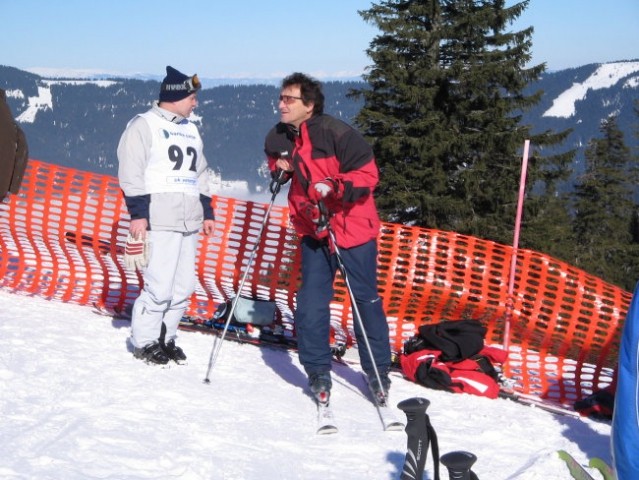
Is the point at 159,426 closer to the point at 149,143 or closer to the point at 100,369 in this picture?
the point at 100,369

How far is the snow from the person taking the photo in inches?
147

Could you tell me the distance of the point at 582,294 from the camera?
245 inches

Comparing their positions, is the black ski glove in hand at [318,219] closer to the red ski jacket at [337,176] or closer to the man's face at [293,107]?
the red ski jacket at [337,176]

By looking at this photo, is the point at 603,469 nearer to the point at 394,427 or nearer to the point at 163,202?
the point at 394,427

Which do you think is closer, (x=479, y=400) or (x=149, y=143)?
(x=149, y=143)

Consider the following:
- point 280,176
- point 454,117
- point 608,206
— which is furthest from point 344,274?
point 608,206

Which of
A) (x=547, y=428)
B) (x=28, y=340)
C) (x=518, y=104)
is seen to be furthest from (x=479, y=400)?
(x=518, y=104)

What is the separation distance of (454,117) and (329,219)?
27.6 metres

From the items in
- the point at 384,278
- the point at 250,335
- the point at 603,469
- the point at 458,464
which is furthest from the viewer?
the point at 384,278

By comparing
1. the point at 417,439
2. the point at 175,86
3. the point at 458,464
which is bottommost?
the point at 417,439

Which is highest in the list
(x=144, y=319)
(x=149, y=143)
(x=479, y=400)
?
(x=149, y=143)

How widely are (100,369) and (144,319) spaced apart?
1.44 feet

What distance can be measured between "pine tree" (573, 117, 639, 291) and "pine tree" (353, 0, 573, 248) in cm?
1662

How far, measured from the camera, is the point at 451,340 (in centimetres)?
561
